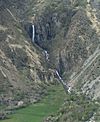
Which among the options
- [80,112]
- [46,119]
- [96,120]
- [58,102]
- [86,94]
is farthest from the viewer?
[58,102]

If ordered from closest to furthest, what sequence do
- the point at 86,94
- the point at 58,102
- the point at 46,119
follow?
1. the point at 46,119
2. the point at 86,94
3. the point at 58,102

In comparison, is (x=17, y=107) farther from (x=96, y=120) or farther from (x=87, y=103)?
(x=96, y=120)

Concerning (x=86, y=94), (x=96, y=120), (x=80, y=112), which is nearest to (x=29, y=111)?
(x=86, y=94)

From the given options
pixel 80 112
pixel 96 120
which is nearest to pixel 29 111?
pixel 80 112

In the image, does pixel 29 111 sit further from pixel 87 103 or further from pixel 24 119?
pixel 87 103

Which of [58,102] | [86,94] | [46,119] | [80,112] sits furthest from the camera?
[58,102]

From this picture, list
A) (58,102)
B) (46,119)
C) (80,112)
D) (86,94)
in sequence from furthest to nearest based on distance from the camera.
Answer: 1. (58,102)
2. (86,94)
3. (46,119)
4. (80,112)

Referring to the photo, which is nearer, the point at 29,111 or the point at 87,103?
the point at 87,103

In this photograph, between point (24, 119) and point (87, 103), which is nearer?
point (87, 103)

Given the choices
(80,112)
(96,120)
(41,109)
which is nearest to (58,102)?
(41,109)
